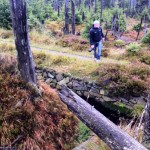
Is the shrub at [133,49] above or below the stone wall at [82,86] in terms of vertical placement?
above

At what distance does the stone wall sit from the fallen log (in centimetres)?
405

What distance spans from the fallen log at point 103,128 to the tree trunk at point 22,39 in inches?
108

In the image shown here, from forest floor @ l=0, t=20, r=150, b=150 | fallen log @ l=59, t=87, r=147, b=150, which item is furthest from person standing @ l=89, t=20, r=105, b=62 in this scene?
fallen log @ l=59, t=87, r=147, b=150

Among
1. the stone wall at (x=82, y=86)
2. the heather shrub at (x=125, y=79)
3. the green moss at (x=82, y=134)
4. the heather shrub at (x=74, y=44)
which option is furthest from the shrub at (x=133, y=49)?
the green moss at (x=82, y=134)

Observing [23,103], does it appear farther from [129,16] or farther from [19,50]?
[129,16]

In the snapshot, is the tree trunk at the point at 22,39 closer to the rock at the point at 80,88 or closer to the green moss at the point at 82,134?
the green moss at the point at 82,134

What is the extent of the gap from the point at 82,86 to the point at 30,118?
11.2 feet

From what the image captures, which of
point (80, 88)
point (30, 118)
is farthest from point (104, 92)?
point (30, 118)

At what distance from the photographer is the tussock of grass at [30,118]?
594 centimetres

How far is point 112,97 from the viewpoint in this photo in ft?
28.6

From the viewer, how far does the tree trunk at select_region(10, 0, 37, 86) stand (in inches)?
251

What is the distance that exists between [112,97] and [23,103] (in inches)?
129

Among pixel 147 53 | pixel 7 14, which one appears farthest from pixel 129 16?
pixel 147 53

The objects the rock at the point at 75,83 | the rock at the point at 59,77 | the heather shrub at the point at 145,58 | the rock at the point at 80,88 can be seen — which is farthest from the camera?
the heather shrub at the point at 145,58
